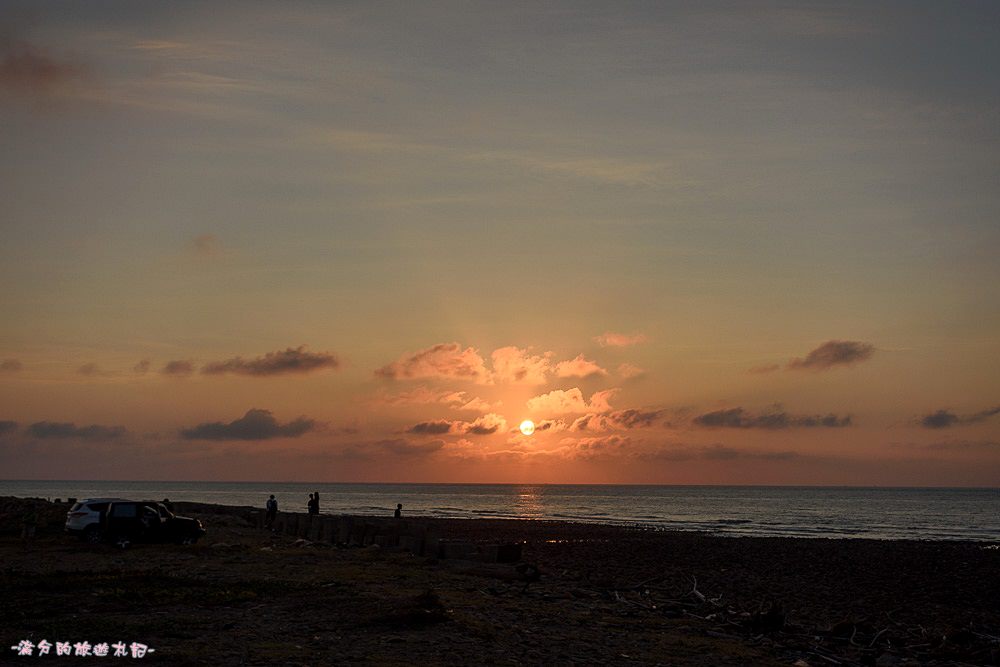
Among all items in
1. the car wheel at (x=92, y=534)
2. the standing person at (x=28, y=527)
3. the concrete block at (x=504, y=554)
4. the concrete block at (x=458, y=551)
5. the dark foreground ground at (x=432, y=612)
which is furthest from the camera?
the standing person at (x=28, y=527)

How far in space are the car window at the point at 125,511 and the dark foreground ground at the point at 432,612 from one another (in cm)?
117

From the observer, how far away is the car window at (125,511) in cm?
3070

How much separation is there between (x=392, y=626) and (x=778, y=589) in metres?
19.0

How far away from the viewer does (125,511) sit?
30984mm

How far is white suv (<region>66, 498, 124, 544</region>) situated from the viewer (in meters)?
30.7

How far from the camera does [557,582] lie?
77.8ft

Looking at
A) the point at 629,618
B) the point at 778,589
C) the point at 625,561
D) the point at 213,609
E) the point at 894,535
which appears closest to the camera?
the point at 213,609

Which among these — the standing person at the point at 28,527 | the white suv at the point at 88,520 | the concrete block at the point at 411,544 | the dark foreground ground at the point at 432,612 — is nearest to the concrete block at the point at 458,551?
the dark foreground ground at the point at 432,612

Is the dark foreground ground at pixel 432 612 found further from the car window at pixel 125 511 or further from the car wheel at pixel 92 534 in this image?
the car window at pixel 125 511

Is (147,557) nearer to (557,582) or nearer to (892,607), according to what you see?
(557,582)

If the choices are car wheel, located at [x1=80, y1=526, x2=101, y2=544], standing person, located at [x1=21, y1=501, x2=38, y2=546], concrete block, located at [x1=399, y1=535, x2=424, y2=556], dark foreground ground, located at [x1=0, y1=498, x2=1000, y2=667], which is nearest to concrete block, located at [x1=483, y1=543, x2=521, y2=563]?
dark foreground ground, located at [x1=0, y1=498, x2=1000, y2=667]

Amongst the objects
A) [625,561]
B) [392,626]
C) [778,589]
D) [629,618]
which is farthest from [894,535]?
[392,626]

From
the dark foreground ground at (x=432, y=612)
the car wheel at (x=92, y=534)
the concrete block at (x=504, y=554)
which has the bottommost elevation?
the dark foreground ground at (x=432, y=612)

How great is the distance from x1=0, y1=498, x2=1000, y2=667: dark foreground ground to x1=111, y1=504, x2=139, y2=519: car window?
1.17 m
